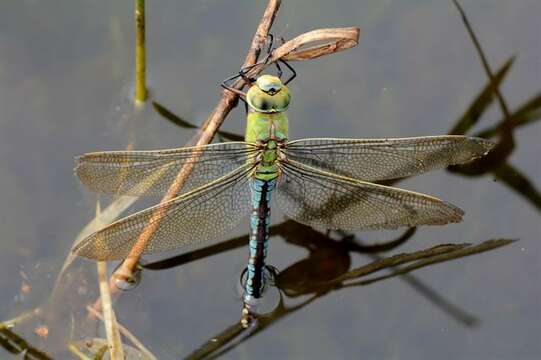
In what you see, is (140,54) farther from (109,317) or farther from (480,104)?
(480,104)

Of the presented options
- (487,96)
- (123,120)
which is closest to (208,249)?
(123,120)

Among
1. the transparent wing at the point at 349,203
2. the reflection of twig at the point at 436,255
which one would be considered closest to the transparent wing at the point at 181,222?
the transparent wing at the point at 349,203

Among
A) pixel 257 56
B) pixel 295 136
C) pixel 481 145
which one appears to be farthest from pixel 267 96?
pixel 481 145

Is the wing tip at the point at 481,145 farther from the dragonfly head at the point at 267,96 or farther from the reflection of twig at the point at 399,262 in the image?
the dragonfly head at the point at 267,96

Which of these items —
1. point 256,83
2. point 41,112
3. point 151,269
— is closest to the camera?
point 256,83

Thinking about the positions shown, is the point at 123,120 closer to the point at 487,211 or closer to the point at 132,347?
the point at 132,347

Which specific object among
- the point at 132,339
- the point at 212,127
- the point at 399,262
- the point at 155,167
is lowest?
the point at 132,339

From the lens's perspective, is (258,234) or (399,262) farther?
(399,262)
